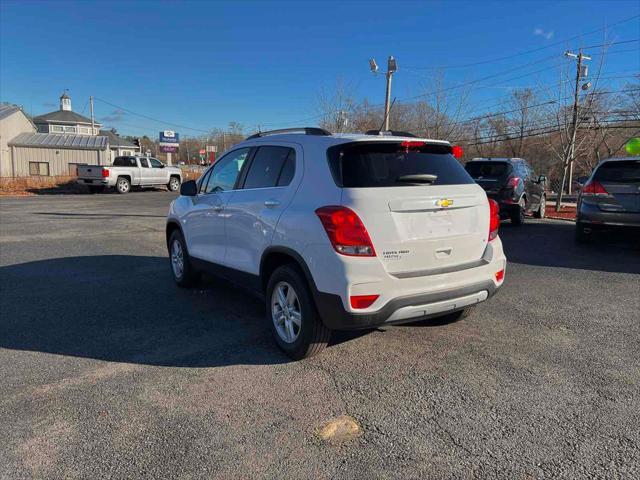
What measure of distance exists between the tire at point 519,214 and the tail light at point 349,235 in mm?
9676

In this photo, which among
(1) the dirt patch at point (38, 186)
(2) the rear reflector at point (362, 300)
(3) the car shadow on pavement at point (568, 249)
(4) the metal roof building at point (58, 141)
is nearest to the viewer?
(2) the rear reflector at point (362, 300)

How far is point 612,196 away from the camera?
8406 mm

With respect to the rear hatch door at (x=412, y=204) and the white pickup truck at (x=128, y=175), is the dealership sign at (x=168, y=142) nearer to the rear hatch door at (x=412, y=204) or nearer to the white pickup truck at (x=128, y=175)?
the white pickup truck at (x=128, y=175)

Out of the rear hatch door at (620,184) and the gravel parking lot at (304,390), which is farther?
the rear hatch door at (620,184)

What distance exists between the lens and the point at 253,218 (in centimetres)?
430

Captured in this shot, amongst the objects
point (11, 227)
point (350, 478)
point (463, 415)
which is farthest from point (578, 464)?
point (11, 227)

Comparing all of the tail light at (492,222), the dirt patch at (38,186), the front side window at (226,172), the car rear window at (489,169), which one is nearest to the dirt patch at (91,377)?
the front side window at (226,172)

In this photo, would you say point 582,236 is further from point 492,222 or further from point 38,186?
point 38,186

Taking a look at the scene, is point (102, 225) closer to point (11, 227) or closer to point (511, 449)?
point (11, 227)

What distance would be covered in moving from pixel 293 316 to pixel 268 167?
1432mm

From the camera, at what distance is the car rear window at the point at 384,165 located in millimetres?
3539

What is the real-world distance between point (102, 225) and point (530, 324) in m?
11.6

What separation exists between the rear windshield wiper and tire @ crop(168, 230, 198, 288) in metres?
3.24

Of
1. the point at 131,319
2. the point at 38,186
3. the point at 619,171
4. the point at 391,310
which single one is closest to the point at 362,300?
the point at 391,310
